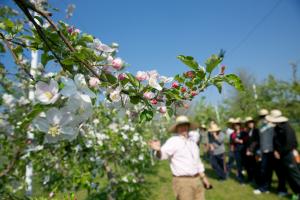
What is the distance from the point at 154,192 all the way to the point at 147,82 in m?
6.73

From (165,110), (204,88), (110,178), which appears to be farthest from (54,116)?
(110,178)

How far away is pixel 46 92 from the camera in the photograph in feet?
3.21

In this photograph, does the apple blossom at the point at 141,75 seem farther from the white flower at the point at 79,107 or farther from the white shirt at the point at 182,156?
the white shirt at the point at 182,156

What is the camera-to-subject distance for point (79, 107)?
998 millimetres

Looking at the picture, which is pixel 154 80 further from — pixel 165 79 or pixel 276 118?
pixel 276 118

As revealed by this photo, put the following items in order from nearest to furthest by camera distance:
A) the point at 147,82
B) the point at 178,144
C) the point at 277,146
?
1. the point at 147,82
2. the point at 178,144
3. the point at 277,146

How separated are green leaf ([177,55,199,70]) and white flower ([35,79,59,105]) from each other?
51 cm

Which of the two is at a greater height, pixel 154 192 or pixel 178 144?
pixel 178 144

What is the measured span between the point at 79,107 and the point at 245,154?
7287 mm

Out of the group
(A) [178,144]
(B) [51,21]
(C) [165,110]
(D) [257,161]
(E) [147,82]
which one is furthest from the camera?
(D) [257,161]

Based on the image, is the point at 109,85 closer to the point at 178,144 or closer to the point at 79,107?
the point at 79,107

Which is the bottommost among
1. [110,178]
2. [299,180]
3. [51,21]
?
[299,180]

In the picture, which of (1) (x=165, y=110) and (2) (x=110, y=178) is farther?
(2) (x=110, y=178)

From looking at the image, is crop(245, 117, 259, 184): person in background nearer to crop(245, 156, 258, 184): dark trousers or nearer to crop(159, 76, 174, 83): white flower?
crop(245, 156, 258, 184): dark trousers
